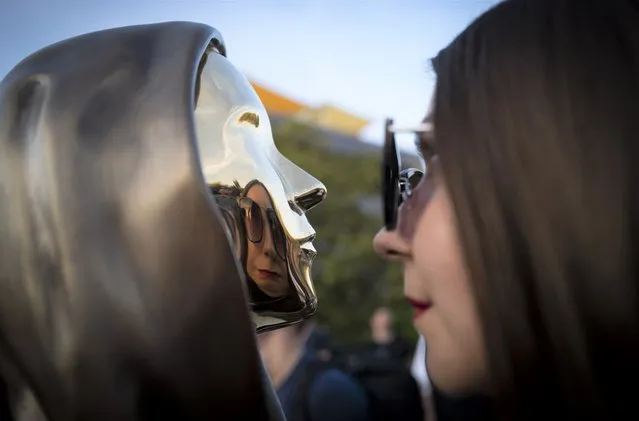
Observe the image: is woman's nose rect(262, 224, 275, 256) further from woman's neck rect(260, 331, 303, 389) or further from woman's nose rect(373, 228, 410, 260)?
woman's neck rect(260, 331, 303, 389)

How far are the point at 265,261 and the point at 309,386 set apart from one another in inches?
36.3

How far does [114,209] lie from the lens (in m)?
0.83

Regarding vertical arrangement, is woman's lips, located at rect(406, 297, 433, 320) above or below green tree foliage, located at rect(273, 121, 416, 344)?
above

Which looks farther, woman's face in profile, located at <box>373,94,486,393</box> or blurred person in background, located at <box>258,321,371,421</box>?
blurred person in background, located at <box>258,321,371,421</box>

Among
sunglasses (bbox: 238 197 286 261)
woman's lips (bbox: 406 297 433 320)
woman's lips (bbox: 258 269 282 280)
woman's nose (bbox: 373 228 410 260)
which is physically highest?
sunglasses (bbox: 238 197 286 261)

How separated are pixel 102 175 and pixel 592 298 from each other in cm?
60

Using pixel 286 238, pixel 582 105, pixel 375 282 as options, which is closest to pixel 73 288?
pixel 286 238

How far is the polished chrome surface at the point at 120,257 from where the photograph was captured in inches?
32.5

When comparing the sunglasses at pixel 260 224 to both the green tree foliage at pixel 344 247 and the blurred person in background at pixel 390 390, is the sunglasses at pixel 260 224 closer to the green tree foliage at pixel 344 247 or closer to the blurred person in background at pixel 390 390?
the blurred person in background at pixel 390 390

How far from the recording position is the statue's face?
1018 millimetres

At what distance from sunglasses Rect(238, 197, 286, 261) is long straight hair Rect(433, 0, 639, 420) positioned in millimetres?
355

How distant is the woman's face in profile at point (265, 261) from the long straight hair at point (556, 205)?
0.35 m

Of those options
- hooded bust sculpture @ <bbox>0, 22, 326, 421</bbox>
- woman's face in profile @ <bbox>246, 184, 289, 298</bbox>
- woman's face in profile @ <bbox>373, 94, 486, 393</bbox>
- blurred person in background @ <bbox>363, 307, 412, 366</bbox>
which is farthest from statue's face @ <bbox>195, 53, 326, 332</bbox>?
blurred person in background @ <bbox>363, 307, 412, 366</bbox>

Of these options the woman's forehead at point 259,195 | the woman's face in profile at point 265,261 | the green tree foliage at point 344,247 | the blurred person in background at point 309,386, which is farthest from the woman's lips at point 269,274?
the green tree foliage at point 344,247
